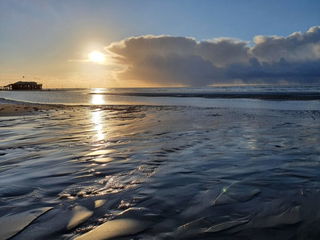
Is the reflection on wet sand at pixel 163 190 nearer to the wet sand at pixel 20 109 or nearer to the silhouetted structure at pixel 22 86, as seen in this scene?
the wet sand at pixel 20 109

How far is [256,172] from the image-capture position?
627cm

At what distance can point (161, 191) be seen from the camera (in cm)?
519

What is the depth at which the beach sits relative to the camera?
3.79 metres

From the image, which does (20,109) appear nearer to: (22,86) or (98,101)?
(98,101)

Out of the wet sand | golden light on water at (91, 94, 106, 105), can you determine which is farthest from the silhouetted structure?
the wet sand

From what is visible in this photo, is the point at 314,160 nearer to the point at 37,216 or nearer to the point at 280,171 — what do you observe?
the point at 280,171

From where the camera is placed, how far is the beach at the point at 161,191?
379 centimetres

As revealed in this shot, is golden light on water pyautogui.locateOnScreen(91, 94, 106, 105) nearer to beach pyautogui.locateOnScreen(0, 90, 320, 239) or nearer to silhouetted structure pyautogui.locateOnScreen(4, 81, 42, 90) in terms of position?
beach pyautogui.locateOnScreen(0, 90, 320, 239)

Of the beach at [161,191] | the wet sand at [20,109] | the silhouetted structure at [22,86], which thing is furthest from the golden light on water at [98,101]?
the silhouetted structure at [22,86]

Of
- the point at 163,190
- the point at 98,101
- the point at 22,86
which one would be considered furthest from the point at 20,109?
the point at 22,86

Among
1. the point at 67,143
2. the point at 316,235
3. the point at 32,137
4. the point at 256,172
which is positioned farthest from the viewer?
the point at 32,137

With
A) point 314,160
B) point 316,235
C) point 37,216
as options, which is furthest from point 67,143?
point 316,235

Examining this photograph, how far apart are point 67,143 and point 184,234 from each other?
7.51 metres

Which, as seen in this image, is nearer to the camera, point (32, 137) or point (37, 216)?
point (37, 216)
